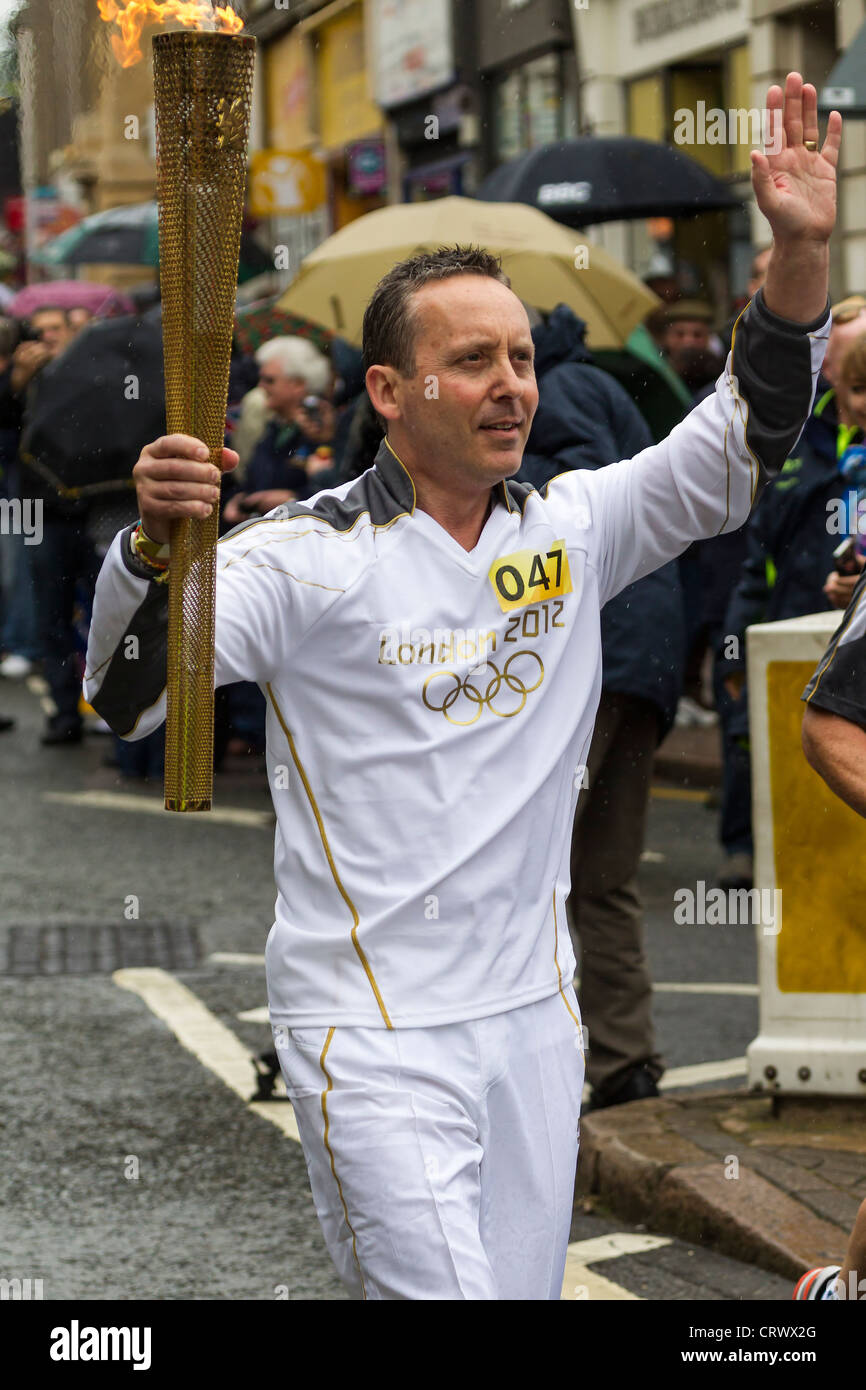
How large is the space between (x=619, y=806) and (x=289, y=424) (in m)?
5.36

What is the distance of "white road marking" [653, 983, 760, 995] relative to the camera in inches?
285

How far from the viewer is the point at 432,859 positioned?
3.05m

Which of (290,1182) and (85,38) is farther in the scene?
(290,1182)

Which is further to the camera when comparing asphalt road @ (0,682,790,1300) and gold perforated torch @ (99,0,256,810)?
asphalt road @ (0,682,790,1300)

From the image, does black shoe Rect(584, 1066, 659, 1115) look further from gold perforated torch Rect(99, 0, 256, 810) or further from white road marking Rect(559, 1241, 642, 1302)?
gold perforated torch Rect(99, 0, 256, 810)

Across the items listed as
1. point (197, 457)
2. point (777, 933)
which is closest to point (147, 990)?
point (777, 933)

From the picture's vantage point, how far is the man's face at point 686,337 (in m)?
11.0

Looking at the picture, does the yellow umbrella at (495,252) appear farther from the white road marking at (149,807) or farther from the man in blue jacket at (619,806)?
the white road marking at (149,807)

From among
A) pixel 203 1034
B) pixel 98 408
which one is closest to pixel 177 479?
pixel 203 1034

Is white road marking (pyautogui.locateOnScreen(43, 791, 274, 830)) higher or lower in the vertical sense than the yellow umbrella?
lower

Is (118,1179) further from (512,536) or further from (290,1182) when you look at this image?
(512,536)

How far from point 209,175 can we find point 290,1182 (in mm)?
3306

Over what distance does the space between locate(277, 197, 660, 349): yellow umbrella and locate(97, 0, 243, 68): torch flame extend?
13.4 ft

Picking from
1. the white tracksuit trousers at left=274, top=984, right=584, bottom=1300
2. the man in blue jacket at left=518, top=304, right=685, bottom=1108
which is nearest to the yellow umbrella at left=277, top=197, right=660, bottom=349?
the man in blue jacket at left=518, top=304, right=685, bottom=1108
